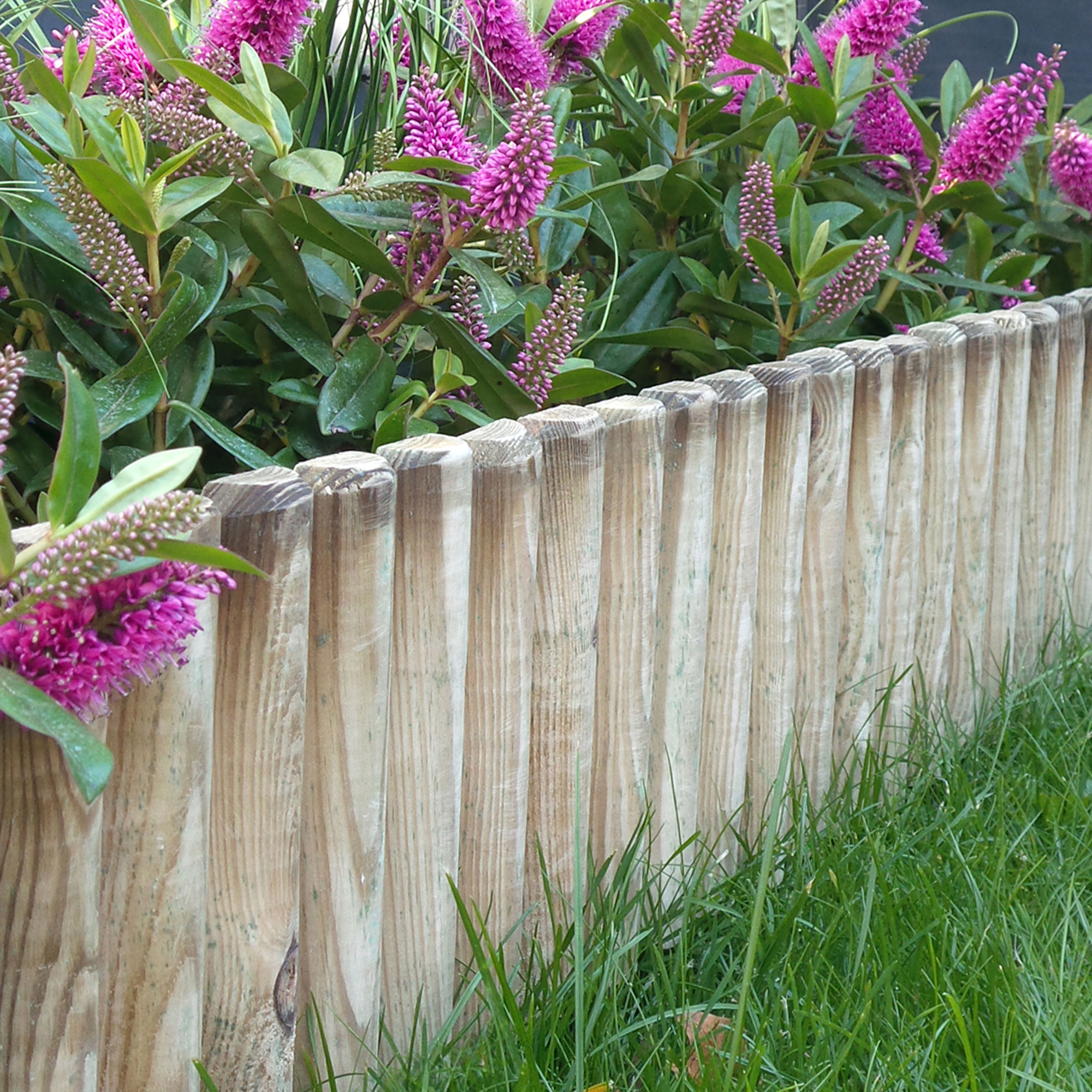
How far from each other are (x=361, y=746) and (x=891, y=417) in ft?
3.31

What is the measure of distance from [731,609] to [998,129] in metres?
0.79

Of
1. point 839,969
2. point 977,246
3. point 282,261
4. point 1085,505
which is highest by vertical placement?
point 282,261

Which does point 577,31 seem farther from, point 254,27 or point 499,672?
point 499,672

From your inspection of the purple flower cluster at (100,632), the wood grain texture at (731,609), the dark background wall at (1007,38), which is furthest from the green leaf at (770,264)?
the dark background wall at (1007,38)

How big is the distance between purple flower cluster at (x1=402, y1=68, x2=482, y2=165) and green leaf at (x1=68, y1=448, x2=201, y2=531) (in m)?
0.48

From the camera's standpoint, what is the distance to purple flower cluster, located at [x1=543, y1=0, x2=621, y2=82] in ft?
5.03

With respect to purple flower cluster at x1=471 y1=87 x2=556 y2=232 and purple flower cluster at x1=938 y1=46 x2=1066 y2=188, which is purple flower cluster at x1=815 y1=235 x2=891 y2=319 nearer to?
purple flower cluster at x1=938 y1=46 x2=1066 y2=188

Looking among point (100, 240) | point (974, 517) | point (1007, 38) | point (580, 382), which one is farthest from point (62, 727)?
point (1007, 38)

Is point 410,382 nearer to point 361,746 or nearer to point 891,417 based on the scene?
point 361,746

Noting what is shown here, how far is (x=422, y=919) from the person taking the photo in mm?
1175

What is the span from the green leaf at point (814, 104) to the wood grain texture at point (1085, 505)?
792 mm

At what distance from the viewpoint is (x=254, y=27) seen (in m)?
1.07

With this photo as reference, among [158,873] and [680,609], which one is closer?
[158,873]

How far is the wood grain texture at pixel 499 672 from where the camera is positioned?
1158mm
